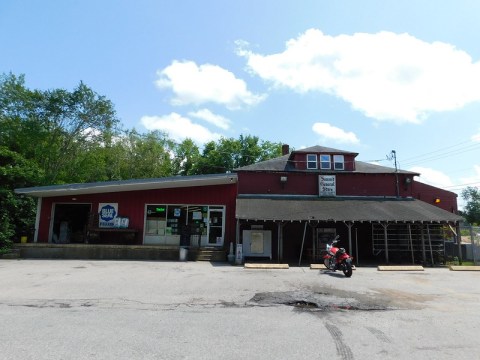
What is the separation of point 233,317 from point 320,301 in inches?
101

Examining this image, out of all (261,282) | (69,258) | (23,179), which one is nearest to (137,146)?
(23,179)

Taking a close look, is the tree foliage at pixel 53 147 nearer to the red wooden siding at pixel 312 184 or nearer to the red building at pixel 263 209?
the red building at pixel 263 209

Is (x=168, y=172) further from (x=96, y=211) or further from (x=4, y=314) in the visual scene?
(x=4, y=314)

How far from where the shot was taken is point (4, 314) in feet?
22.9

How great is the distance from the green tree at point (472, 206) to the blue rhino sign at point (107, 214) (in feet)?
219

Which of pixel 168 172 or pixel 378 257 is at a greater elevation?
pixel 168 172

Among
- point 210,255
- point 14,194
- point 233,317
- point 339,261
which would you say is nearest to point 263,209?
point 210,255

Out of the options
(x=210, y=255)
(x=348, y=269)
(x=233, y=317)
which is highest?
(x=210, y=255)

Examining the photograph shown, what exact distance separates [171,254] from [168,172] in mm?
29164

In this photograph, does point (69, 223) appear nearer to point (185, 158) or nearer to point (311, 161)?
point (311, 161)

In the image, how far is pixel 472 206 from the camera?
245 feet

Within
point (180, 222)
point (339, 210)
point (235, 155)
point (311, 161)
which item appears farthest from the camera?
point (235, 155)

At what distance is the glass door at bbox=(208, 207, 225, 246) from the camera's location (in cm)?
2073

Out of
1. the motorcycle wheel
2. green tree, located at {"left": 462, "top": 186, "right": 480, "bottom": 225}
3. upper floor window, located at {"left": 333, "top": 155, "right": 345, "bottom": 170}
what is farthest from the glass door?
green tree, located at {"left": 462, "top": 186, "right": 480, "bottom": 225}
